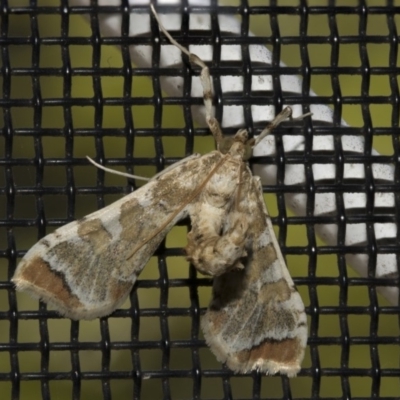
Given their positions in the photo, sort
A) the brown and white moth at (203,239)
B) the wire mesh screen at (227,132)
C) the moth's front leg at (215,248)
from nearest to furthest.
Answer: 1. the moth's front leg at (215,248)
2. the brown and white moth at (203,239)
3. the wire mesh screen at (227,132)

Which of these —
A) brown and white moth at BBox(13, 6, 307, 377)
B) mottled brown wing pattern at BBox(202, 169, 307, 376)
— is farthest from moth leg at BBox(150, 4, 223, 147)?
mottled brown wing pattern at BBox(202, 169, 307, 376)

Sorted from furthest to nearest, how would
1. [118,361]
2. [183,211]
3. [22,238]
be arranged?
[118,361], [22,238], [183,211]

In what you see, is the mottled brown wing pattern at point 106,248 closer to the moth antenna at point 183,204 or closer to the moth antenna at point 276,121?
the moth antenna at point 183,204

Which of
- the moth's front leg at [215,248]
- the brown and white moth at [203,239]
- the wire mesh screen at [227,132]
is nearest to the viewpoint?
the moth's front leg at [215,248]

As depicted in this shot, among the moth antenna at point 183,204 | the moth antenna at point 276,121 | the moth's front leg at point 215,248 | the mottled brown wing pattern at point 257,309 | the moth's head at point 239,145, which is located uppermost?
the moth antenna at point 276,121

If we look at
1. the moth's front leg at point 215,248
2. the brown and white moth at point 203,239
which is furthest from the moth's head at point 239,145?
the moth's front leg at point 215,248

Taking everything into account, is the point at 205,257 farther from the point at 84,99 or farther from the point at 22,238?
the point at 22,238

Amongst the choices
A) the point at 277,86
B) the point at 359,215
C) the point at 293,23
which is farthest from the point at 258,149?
the point at 293,23

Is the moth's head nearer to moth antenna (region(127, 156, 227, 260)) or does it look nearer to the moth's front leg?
moth antenna (region(127, 156, 227, 260))

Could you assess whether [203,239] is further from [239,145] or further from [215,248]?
[239,145]
